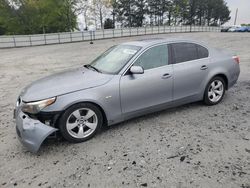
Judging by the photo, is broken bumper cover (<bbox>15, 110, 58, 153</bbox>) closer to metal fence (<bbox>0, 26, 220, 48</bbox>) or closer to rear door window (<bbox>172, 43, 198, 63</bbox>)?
rear door window (<bbox>172, 43, 198, 63</bbox>)

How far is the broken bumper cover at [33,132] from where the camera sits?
295 cm

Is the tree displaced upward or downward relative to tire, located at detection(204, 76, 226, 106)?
upward

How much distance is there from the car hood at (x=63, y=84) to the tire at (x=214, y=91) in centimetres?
215

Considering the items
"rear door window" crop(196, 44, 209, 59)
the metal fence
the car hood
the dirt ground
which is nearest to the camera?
the dirt ground

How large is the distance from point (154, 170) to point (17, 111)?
2.19 meters

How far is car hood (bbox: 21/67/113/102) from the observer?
3.18 metres

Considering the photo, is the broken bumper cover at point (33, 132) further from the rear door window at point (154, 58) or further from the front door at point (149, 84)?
the rear door window at point (154, 58)

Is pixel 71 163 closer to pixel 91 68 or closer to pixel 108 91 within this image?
pixel 108 91

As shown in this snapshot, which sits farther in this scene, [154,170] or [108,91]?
[108,91]

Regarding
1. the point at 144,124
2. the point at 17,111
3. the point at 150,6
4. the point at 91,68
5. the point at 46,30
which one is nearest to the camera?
the point at 17,111

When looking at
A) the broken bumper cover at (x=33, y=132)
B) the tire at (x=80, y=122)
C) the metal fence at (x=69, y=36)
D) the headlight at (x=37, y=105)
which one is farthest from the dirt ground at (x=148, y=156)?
the metal fence at (x=69, y=36)

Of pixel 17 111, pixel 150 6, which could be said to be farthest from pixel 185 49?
pixel 150 6

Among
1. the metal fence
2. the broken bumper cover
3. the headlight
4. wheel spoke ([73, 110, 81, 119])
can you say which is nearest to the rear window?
wheel spoke ([73, 110, 81, 119])

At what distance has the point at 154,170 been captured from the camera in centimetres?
271
